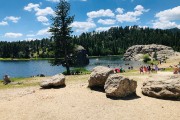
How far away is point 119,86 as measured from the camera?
29344mm

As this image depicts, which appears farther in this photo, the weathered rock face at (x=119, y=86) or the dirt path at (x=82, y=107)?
the weathered rock face at (x=119, y=86)

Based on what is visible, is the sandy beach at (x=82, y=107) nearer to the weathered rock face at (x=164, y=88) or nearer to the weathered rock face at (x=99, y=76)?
the weathered rock face at (x=164, y=88)

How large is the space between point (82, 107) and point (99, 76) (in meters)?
6.83

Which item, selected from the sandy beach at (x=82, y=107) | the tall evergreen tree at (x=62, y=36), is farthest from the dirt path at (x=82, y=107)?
the tall evergreen tree at (x=62, y=36)

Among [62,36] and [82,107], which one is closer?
[82,107]

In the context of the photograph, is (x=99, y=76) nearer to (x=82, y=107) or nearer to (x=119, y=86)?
(x=119, y=86)

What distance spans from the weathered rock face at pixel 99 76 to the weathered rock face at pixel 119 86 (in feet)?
6.68

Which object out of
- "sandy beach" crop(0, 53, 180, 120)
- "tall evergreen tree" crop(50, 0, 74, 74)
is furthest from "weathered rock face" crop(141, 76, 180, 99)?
"tall evergreen tree" crop(50, 0, 74, 74)

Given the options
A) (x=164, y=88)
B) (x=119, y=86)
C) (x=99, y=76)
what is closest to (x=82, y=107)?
(x=119, y=86)

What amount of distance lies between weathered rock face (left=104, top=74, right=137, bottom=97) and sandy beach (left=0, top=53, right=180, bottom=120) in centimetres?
83

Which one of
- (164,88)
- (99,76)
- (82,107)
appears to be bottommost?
(82,107)

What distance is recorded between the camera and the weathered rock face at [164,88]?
95.2 ft

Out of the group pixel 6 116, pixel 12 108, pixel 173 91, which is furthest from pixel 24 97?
pixel 173 91

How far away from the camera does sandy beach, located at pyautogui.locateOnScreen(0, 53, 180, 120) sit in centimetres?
2442
